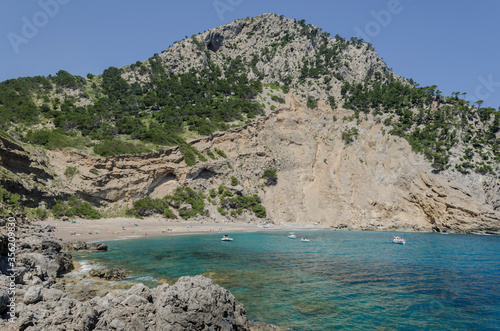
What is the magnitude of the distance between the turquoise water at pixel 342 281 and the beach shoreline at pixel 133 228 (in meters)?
7.91

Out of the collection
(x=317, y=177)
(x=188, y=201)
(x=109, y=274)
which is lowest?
(x=109, y=274)

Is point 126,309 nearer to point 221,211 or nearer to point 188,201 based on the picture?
point 188,201

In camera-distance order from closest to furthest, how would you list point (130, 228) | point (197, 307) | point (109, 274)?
point (197, 307)
point (109, 274)
point (130, 228)

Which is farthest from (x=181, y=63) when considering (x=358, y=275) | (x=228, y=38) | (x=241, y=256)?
(x=358, y=275)

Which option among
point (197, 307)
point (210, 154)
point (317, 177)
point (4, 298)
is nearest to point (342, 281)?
point (197, 307)

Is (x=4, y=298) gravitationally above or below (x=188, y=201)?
below

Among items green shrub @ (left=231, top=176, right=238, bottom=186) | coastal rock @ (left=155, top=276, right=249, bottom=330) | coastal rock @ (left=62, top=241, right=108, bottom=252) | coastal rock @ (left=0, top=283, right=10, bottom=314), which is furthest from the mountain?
coastal rock @ (left=155, top=276, right=249, bottom=330)

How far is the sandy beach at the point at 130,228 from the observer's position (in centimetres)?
3441

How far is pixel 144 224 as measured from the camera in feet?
152

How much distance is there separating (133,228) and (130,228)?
437mm

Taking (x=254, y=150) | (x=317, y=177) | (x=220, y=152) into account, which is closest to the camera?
(x=220, y=152)

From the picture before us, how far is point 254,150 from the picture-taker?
218 feet

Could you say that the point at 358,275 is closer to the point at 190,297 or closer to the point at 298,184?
the point at 190,297

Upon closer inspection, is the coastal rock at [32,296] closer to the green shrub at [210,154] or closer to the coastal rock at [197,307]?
the coastal rock at [197,307]
